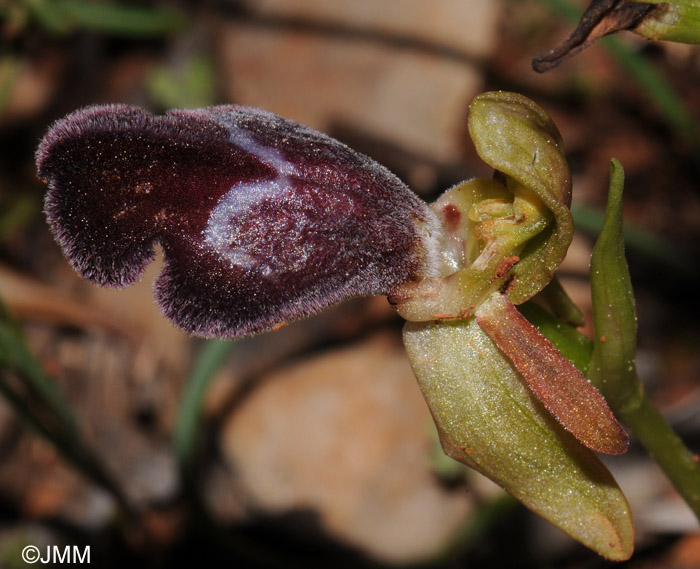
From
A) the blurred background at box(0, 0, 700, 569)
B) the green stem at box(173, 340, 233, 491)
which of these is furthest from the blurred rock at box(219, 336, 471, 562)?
the green stem at box(173, 340, 233, 491)

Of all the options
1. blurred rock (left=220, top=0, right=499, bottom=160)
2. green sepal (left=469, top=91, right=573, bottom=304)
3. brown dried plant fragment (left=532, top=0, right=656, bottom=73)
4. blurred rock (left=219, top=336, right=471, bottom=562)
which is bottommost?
blurred rock (left=219, top=336, right=471, bottom=562)

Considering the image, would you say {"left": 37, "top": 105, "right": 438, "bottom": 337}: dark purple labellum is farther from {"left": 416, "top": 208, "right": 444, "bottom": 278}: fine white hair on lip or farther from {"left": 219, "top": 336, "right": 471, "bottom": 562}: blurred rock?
{"left": 219, "top": 336, "right": 471, "bottom": 562}: blurred rock

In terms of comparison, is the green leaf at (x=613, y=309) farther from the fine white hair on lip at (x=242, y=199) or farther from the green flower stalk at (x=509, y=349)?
the fine white hair on lip at (x=242, y=199)

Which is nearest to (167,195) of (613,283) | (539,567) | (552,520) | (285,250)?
(285,250)

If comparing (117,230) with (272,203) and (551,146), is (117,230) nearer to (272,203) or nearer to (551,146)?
(272,203)

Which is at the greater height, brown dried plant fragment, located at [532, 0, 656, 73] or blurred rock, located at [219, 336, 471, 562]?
brown dried plant fragment, located at [532, 0, 656, 73]

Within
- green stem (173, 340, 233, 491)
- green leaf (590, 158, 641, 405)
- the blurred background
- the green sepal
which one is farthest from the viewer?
the blurred background

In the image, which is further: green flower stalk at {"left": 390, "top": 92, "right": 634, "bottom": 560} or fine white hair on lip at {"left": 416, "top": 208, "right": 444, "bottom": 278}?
fine white hair on lip at {"left": 416, "top": 208, "right": 444, "bottom": 278}

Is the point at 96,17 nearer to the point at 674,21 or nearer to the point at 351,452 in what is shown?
the point at 351,452
